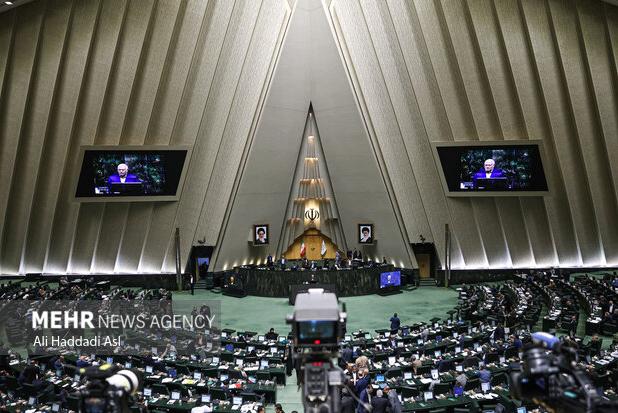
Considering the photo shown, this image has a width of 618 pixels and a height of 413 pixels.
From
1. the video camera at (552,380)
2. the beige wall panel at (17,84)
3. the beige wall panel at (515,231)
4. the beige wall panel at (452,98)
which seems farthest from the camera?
the beige wall panel at (515,231)

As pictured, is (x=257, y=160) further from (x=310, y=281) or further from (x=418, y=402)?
(x=418, y=402)

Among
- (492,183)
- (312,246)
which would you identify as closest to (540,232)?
(492,183)

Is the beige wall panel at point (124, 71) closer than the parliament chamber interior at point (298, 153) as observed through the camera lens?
No

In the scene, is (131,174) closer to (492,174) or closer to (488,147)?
(488,147)

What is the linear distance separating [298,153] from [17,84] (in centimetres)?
1478

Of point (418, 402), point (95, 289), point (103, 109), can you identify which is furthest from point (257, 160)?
point (418, 402)

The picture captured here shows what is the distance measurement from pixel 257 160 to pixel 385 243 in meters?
8.84

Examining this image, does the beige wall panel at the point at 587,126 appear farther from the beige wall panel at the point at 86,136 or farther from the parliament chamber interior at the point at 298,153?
the beige wall panel at the point at 86,136

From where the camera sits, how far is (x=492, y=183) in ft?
84.3

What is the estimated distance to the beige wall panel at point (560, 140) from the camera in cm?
2334

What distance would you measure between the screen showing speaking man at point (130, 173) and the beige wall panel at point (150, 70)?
3.23ft

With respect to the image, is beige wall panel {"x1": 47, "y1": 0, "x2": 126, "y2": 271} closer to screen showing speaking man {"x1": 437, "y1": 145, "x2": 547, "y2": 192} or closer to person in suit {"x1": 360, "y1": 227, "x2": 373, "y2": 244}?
person in suit {"x1": 360, "y1": 227, "x2": 373, "y2": 244}

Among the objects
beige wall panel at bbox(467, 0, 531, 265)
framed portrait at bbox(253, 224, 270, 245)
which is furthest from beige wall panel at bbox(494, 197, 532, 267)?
framed portrait at bbox(253, 224, 270, 245)

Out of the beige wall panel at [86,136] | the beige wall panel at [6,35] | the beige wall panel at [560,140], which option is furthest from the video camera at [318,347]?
the beige wall panel at [6,35]
